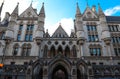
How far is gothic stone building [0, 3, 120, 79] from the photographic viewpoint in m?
24.9

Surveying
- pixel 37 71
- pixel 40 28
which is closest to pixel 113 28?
pixel 40 28

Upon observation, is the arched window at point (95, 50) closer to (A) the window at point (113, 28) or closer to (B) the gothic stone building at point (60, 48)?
(B) the gothic stone building at point (60, 48)

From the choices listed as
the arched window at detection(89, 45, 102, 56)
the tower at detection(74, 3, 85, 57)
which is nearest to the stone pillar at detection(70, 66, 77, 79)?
the tower at detection(74, 3, 85, 57)

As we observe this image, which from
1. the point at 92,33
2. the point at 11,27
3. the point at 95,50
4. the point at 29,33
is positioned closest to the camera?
the point at 95,50

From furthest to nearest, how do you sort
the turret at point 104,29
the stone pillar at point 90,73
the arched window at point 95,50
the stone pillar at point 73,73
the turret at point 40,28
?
the turret at point 104,29
the turret at point 40,28
the arched window at point 95,50
the stone pillar at point 73,73
the stone pillar at point 90,73

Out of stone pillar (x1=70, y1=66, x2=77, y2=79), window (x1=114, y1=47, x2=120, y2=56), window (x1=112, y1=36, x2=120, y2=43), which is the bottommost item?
stone pillar (x1=70, y1=66, x2=77, y2=79)

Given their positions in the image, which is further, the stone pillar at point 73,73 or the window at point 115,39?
the window at point 115,39

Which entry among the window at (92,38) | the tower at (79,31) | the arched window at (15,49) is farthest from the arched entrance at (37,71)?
the window at (92,38)

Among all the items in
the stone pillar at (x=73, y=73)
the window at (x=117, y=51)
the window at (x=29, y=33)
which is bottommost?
the stone pillar at (x=73, y=73)

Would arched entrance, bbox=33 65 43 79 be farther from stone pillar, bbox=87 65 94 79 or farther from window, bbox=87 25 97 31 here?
window, bbox=87 25 97 31

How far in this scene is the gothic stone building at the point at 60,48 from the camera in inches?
982

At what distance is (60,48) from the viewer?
3238 centimetres

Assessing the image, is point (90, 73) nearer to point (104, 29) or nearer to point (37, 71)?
point (37, 71)

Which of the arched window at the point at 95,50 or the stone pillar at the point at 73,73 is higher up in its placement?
the arched window at the point at 95,50
